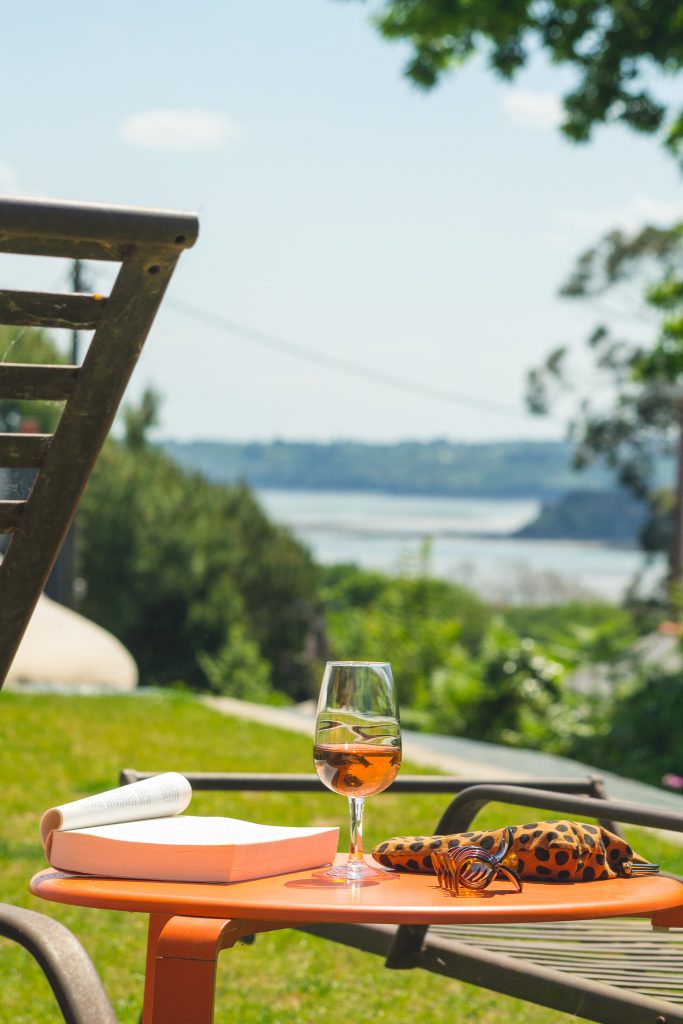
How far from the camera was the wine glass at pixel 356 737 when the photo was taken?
1.62m

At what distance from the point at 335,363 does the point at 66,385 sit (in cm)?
3250

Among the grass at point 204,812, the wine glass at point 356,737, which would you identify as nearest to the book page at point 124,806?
the wine glass at point 356,737

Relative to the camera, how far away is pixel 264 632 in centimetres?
3381

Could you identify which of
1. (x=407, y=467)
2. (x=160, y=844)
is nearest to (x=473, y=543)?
(x=407, y=467)

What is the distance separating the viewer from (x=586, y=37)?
842 cm

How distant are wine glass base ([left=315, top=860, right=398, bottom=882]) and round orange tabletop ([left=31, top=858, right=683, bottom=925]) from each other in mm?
17

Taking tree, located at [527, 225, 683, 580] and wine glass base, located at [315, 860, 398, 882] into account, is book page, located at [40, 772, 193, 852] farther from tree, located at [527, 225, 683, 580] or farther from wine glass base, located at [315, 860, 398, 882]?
tree, located at [527, 225, 683, 580]

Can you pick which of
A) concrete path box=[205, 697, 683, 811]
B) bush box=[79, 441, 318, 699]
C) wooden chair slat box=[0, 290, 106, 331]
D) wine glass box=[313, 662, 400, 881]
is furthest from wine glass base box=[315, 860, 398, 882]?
bush box=[79, 441, 318, 699]

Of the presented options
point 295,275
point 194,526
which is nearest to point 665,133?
point 194,526

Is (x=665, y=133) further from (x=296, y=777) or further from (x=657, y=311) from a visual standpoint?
(x=296, y=777)

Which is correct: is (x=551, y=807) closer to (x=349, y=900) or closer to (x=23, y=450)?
(x=349, y=900)

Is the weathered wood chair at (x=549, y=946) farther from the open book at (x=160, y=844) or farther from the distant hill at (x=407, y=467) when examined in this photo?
the distant hill at (x=407, y=467)

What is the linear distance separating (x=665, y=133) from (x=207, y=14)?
14025 mm

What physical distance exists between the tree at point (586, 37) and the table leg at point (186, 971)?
7.59 metres
